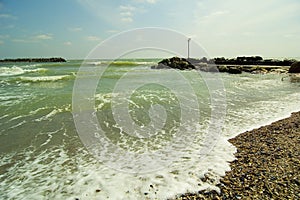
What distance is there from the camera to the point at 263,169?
153 inches

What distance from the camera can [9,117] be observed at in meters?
8.11

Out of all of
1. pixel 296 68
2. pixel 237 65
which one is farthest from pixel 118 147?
pixel 237 65

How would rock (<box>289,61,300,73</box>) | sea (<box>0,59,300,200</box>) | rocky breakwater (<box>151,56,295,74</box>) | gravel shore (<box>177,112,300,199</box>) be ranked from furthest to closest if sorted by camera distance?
rocky breakwater (<box>151,56,295,74</box>) → rock (<box>289,61,300,73</box>) → sea (<box>0,59,300,200</box>) → gravel shore (<box>177,112,300,199</box>)

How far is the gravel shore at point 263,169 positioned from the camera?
323 cm

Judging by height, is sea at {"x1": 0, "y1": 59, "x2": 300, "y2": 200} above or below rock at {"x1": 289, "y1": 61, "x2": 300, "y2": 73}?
below

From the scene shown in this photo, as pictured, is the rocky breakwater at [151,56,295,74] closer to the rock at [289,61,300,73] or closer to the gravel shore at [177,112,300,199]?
the rock at [289,61,300,73]

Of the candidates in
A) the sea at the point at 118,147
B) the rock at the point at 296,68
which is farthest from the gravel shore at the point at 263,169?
the rock at the point at 296,68

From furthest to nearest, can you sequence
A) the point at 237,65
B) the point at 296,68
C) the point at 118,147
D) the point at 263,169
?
the point at 237,65 → the point at 296,68 → the point at 118,147 → the point at 263,169

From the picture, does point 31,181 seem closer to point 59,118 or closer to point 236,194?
point 236,194

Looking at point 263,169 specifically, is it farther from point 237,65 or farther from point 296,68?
point 237,65

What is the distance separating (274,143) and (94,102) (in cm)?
819

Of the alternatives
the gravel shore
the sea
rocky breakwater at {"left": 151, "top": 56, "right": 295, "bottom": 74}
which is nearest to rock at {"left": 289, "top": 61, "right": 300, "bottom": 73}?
rocky breakwater at {"left": 151, "top": 56, "right": 295, "bottom": 74}

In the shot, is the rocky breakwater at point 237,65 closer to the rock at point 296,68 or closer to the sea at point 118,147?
the rock at point 296,68

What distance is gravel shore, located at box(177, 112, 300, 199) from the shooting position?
3229 mm
